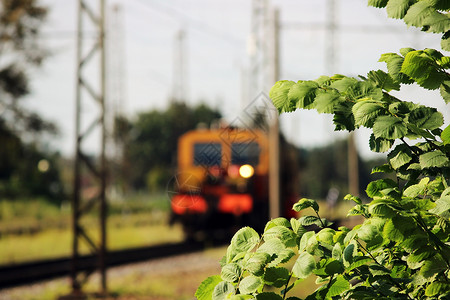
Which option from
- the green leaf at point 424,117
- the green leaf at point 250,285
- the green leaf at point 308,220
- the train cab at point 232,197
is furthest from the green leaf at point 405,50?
the train cab at point 232,197

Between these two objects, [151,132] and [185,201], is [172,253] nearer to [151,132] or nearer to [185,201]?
[185,201]

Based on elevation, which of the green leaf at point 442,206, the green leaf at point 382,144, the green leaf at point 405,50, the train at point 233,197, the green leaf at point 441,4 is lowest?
the train at point 233,197

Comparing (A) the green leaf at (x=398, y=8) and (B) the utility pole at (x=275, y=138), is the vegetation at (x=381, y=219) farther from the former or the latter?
(B) the utility pole at (x=275, y=138)

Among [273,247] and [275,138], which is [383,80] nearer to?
[273,247]

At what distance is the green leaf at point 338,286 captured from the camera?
66.8 inches

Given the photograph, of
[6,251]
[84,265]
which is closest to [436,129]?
[84,265]

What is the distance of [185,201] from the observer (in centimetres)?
1645

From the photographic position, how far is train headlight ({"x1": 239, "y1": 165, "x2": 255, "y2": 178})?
53.8 ft

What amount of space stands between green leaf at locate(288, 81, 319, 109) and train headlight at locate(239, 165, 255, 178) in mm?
14532

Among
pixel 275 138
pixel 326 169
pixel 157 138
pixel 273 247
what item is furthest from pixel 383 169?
pixel 157 138

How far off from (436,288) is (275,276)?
1.59ft

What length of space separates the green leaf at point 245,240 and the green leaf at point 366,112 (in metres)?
0.47

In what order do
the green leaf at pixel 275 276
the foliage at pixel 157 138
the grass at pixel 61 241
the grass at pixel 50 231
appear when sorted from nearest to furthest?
1. the green leaf at pixel 275 276
2. the grass at pixel 61 241
3. the grass at pixel 50 231
4. the foliage at pixel 157 138

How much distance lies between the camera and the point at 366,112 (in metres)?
1.71
